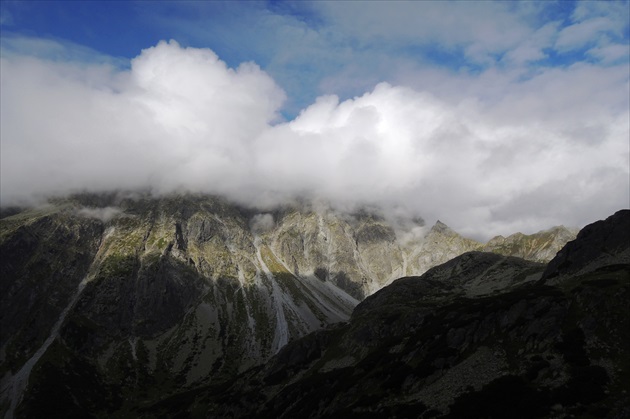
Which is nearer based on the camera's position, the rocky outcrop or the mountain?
the mountain

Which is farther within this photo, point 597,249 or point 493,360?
point 597,249

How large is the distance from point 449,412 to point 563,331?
1206 inches

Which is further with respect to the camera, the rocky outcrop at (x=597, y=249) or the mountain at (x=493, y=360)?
the rocky outcrop at (x=597, y=249)

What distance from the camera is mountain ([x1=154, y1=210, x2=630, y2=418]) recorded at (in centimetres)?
7344

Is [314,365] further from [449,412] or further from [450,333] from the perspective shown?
[449,412]

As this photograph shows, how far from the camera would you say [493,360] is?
9362 centimetres

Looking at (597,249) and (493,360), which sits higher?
(597,249)

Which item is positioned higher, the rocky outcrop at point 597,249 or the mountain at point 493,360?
the rocky outcrop at point 597,249

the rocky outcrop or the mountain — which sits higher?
the rocky outcrop

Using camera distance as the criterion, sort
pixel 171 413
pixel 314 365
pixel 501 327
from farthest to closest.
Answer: pixel 171 413 < pixel 314 365 < pixel 501 327

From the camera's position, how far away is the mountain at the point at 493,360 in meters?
73.4

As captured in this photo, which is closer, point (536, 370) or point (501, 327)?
point (536, 370)

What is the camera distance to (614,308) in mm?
88875

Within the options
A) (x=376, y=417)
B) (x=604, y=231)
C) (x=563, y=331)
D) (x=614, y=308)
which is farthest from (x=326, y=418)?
(x=604, y=231)
